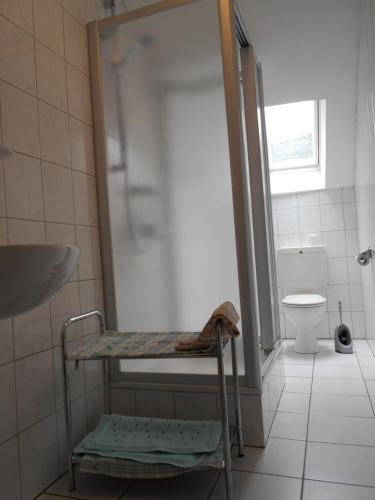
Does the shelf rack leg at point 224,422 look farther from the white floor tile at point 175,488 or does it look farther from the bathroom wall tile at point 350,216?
the bathroom wall tile at point 350,216

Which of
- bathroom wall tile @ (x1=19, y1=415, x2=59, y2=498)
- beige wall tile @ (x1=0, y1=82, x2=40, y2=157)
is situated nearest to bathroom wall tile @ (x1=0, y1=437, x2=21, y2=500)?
bathroom wall tile @ (x1=19, y1=415, x2=59, y2=498)

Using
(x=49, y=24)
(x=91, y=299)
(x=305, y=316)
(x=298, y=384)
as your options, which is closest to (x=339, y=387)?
(x=298, y=384)

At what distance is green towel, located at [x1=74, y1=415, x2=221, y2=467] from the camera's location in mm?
1282

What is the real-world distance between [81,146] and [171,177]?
430 mm

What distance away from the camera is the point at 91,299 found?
170cm

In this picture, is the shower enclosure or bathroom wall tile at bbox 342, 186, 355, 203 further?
bathroom wall tile at bbox 342, 186, 355, 203

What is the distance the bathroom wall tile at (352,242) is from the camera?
330cm

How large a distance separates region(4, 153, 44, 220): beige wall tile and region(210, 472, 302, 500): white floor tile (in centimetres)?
117

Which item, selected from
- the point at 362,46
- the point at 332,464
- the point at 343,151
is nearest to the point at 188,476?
the point at 332,464

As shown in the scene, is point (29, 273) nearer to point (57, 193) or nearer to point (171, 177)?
point (57, 193)

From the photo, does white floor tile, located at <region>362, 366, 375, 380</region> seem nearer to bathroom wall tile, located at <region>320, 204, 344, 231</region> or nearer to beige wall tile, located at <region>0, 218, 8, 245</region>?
bathroom wall tile, located at <region>320, 204, 344, 231</region>

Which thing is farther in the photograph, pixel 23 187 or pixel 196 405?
pixel 196 405

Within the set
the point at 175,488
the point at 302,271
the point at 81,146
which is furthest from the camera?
the point at 302,271

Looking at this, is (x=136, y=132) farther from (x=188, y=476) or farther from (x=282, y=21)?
(x=188, y=476)
